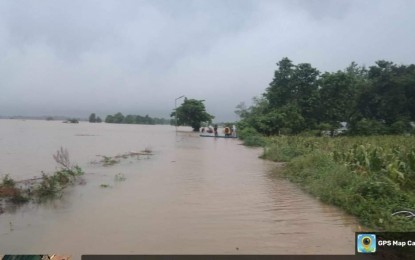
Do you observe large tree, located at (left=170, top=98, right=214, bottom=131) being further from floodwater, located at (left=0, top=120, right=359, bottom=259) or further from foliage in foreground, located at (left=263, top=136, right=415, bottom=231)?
floodwater, located at (left=0, top=120, right=359, bottom=259)

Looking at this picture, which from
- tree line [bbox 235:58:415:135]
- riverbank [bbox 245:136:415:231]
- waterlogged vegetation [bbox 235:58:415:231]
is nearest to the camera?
riverbank [bbox 245:136:415:231]

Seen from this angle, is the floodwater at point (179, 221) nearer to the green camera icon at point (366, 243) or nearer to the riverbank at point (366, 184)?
the riverbank at point (366, 184)

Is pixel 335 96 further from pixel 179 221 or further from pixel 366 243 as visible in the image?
pixel 366 243

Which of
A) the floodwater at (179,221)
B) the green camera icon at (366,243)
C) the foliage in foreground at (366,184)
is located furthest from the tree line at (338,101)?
the green camera icon at (366,243)

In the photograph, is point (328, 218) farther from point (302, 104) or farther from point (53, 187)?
point (302, 104)

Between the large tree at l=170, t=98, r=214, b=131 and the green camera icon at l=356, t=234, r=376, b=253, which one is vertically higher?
the large tree at l=170, t=98, r=214, b=131

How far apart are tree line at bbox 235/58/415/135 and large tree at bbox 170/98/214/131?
468 inches

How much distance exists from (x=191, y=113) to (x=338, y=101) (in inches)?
927

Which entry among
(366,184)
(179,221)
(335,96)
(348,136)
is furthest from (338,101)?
(179,221)

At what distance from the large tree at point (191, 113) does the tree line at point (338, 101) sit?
39.0 feet

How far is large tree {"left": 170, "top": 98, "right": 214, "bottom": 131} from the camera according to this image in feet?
181

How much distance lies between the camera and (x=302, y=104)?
41188 millimetres

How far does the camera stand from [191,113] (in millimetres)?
56219

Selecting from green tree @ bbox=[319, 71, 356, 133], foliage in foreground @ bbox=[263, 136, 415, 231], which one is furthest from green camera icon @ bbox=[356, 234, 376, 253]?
green tree @ bbox=[319, 71, 356, 133]
